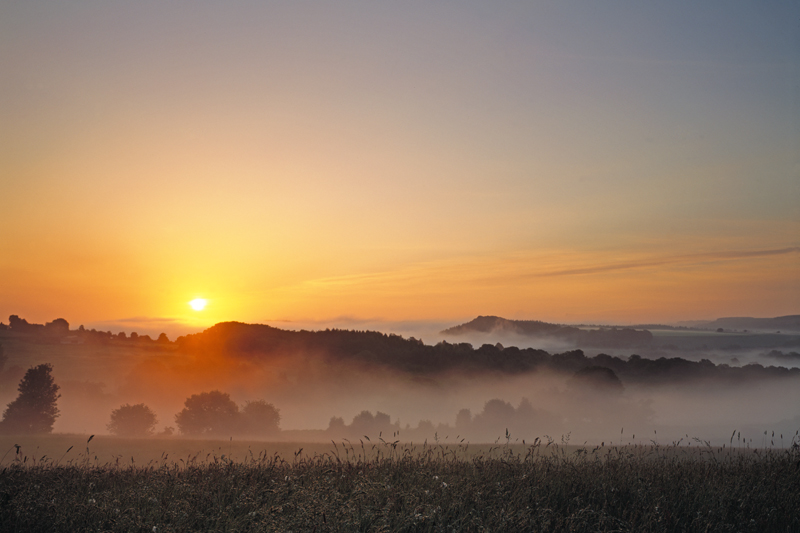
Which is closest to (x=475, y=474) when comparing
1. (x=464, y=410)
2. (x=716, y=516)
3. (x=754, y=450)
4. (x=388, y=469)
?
(x=388, y=469)

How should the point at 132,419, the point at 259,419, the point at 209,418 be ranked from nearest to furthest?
the point at 132,419 < the point at 209,418 < the point at 259,419

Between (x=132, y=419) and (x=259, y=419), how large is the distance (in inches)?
651

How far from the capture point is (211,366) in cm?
9844

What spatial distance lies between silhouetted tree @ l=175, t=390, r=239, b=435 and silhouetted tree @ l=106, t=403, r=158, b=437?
344 centimetres

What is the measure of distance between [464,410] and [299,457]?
280 feet

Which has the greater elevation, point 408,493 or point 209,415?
point 408,493

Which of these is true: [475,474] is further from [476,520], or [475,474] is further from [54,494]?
[54,494]

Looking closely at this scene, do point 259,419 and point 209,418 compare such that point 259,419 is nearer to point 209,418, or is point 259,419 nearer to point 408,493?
point 209,418

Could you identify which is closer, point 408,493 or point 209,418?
point 408,493

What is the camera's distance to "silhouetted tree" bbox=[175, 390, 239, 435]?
225 ft

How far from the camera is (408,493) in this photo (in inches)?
273

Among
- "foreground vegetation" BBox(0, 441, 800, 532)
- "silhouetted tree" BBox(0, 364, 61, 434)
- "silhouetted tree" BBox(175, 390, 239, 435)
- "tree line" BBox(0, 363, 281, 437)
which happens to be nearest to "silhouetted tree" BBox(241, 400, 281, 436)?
"tree line" BBox(0, 363, 281, 437)

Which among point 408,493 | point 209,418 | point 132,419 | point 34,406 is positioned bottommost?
point 209,418

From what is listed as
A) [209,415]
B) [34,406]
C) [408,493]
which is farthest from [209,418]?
[408,493]
